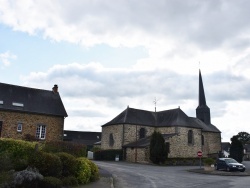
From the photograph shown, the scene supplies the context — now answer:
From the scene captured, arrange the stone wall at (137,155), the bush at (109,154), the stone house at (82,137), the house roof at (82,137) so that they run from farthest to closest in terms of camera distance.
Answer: the house roof at (82,137)
the stone house at (82,137)
the bush at (109,154)
the stone wall at (137,155)

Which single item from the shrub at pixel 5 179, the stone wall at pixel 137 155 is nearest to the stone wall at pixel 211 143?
the stone wall at pixel 137 155

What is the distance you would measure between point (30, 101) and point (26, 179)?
64.0 feet

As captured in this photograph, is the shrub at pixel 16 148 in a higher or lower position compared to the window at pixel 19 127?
lower

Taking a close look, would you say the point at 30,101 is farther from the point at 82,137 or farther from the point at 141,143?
the point at 82,137

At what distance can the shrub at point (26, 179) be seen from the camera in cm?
992

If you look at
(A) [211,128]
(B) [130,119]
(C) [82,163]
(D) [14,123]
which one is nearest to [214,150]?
(A) [211,128]

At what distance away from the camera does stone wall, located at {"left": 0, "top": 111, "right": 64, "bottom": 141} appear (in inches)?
1021

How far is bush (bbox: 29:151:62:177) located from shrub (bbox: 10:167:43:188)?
1.04 meters

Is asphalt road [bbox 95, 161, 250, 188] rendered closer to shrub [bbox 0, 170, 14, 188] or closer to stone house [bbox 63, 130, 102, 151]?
shrub [bbox 0, 170, 14, 188]

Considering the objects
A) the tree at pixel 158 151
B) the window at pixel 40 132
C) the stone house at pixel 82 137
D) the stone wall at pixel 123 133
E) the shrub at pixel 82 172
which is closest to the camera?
the shrub at pixel 82 172

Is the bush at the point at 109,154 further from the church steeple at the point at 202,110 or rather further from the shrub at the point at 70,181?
the shrub at the point at 70,181

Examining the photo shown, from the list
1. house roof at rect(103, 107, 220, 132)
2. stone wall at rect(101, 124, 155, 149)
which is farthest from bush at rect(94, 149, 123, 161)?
house roof at rect(103, 107, 220, 132)

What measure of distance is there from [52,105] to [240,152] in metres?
25.4

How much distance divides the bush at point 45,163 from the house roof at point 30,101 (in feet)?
53.7
